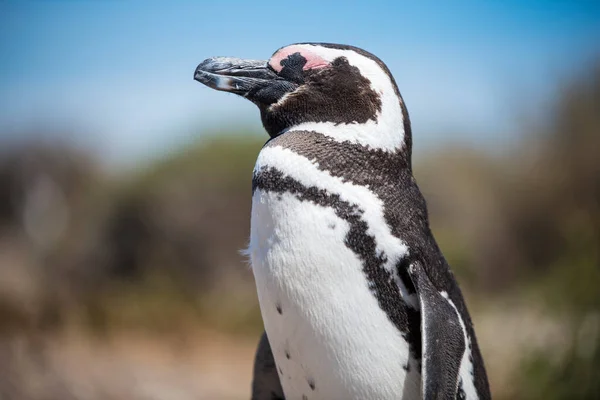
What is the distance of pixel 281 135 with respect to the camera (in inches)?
70.7

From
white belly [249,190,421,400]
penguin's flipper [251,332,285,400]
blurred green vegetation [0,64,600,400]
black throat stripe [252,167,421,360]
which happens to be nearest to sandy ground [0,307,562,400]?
blurred green vegetation [0,64,600,400]

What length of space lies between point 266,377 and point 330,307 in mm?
530

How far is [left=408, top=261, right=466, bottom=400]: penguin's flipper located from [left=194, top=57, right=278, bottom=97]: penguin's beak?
0.65 m

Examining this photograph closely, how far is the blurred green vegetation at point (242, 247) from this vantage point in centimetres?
428

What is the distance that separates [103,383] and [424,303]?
279 cm

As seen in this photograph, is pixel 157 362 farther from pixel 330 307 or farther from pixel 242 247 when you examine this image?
pixel 330 307

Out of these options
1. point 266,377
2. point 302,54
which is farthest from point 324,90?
point 266,377

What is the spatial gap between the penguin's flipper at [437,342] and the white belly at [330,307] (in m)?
0.08

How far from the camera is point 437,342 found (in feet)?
5.32

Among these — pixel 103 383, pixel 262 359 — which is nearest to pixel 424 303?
pixel 262 359

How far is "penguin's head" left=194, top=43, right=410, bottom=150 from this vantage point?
1.76 metres

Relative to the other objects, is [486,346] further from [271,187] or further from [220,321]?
[271,187]

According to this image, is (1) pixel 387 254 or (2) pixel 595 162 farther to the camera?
(2) pixel 595 162

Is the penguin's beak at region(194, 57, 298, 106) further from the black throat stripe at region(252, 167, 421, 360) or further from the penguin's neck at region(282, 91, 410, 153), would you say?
the black throat stripe at region(252, 167, 421, 360)
